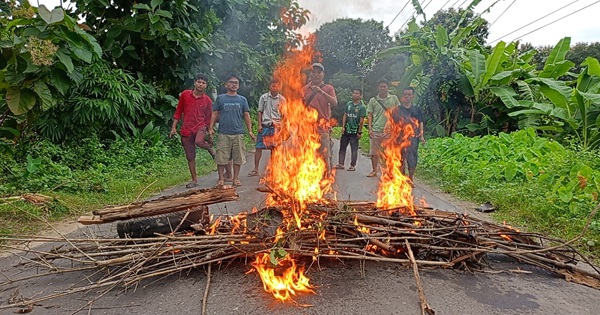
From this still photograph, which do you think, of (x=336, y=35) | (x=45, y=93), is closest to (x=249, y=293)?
(x=45, y=93)

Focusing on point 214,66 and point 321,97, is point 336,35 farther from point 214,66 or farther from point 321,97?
point 321,97

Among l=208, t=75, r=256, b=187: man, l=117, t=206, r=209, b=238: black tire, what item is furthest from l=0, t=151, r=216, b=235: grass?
l=208, t=75, r=256, b=187: man

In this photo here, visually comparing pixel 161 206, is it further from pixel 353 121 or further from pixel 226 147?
pixel 353 121

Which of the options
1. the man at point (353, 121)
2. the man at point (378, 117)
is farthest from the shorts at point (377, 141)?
the man at point (353, 121)

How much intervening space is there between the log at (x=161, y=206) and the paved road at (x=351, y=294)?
0.52 meters

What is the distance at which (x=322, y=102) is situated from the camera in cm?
681

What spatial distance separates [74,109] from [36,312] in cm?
685

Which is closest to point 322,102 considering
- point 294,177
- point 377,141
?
point 377,141

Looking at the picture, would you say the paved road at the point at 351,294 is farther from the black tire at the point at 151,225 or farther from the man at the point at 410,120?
the man at the point at 410,120

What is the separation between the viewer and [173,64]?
1081cm

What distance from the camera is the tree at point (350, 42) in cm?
1889

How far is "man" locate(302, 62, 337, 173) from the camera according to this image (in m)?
6.70

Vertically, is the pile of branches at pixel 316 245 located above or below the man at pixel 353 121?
below

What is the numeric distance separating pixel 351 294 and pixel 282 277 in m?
0.56
